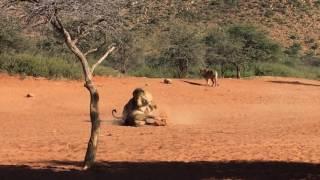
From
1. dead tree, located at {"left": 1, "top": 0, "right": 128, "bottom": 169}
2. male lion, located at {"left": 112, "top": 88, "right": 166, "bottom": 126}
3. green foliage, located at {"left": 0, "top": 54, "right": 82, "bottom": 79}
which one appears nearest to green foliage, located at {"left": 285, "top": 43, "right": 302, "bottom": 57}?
green foliage, located at {"left": 0, "top": 54, "right": 82, "bottom": 79}

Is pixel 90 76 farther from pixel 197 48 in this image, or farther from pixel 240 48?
pixel 240 48

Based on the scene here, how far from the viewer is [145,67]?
46.7m

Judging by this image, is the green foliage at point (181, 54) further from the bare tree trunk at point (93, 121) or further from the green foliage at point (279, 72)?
the bare tree trunk at point (93, 121)

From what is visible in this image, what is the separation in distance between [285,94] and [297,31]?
31.3 metres

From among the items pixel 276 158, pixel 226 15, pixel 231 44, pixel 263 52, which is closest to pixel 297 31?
pixel 226 15

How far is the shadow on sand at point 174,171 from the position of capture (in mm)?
11297

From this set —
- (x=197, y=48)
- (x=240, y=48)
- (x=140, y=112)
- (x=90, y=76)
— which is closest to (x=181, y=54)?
(x=197, y=48)

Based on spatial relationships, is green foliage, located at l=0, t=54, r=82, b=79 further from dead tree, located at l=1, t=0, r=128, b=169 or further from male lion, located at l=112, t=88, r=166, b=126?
dead tree, located at l=1, t=0, r=128, b=169

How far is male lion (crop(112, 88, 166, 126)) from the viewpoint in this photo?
21.1 metres

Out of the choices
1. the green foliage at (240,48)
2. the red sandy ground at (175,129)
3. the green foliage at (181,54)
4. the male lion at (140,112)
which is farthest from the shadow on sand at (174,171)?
the green foliage at (240,48)

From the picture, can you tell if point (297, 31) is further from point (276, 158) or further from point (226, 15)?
point (276, 158)

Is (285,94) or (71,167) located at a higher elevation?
(71,167)

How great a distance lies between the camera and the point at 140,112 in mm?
21156

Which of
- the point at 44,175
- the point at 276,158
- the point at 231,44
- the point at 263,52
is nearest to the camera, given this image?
the point at 44,175
